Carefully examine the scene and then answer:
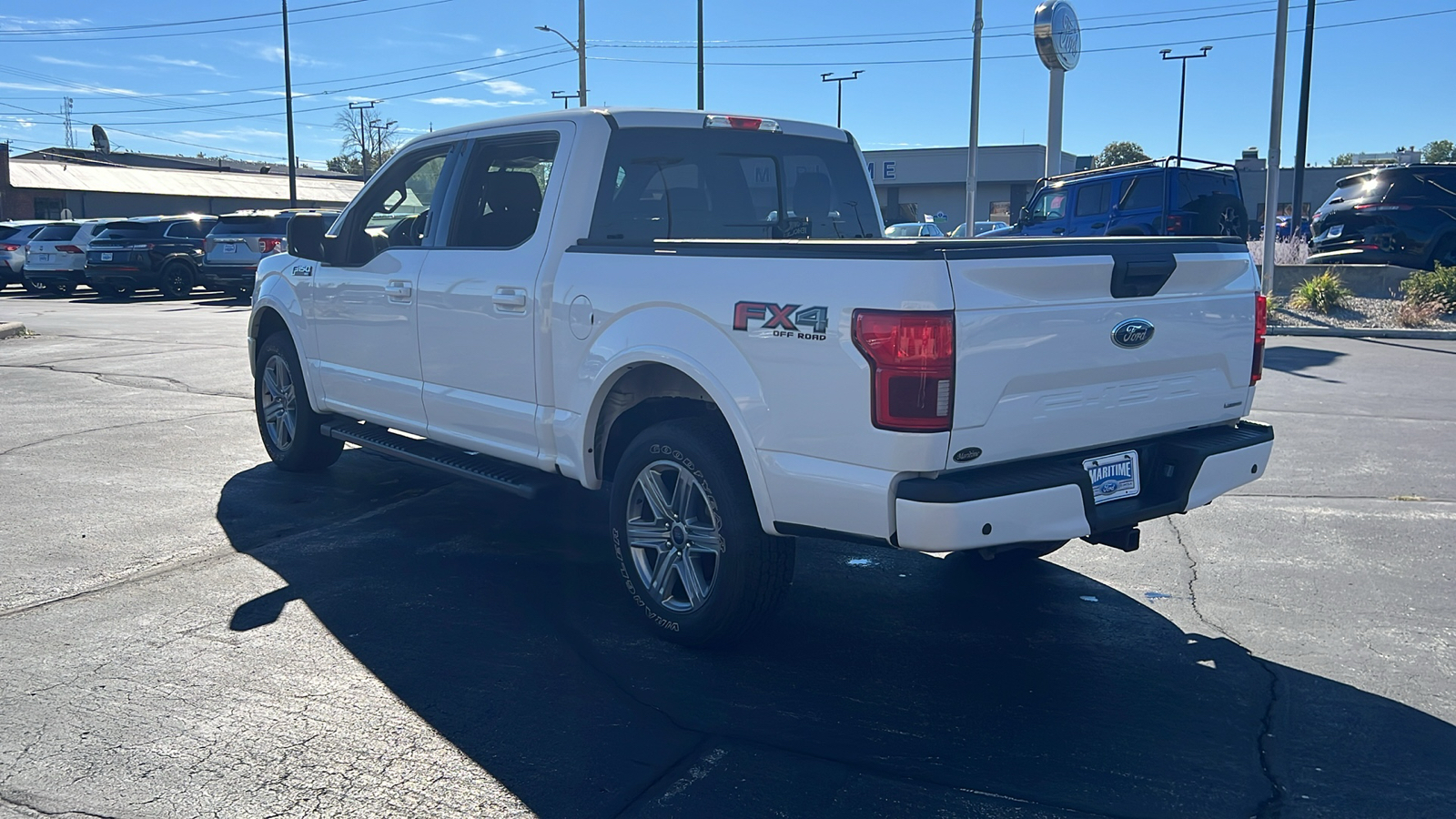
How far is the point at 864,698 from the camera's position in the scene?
4039 mm

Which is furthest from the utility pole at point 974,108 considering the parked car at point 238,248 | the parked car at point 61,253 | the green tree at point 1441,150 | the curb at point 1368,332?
the green tree at point 1441,150

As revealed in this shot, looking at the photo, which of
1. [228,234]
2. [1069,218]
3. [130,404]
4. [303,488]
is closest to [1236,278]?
[303,488]

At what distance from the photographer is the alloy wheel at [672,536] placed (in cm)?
439

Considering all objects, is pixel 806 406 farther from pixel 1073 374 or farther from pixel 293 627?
pixel 293 627

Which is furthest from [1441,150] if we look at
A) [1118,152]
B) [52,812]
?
[52,812]

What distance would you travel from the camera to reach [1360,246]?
18609 mm

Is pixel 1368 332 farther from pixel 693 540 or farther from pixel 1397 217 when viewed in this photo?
pixel 693 540

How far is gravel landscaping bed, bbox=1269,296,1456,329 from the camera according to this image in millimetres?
16062

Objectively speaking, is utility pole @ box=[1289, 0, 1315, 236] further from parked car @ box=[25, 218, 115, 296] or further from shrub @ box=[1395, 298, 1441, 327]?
parked car @ box=[25, 218, 115, 296]

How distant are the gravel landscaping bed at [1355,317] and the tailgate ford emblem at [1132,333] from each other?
1393cm

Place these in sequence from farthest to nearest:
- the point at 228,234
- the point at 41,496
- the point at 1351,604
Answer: the point at 228,234 < the point at 41,496 < the point at 1351,604

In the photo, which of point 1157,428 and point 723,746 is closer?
point 723,746

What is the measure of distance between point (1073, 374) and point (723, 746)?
1.70 m

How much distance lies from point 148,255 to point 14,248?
567 centimetres
